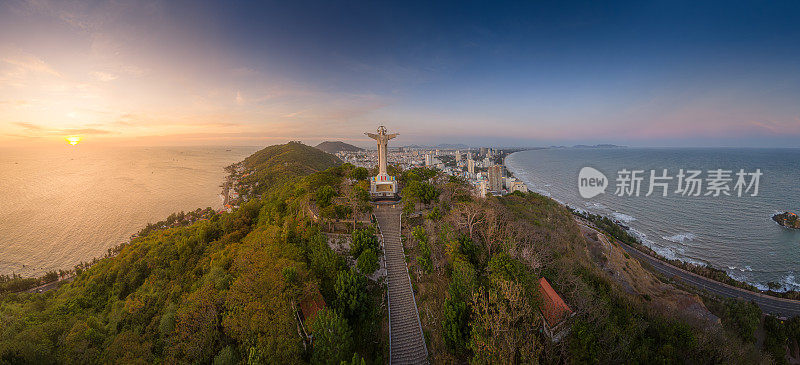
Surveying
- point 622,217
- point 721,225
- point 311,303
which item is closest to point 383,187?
point 311,303

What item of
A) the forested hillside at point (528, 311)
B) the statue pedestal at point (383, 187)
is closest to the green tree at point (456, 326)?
the forested hillside at point (528, 311)

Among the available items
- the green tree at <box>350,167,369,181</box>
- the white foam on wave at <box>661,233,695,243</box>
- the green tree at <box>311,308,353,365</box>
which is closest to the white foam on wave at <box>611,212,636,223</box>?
the white foam on wave at <box>661,233,695,243</box>

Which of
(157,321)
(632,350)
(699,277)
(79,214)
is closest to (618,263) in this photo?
(699,277)

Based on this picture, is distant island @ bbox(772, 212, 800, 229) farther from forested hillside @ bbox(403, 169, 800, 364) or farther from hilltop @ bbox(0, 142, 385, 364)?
hilltop @ bbox(0, 142, 385, 364)

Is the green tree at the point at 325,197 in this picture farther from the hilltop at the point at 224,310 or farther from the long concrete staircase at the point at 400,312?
the long concrete staircase at the point at 400,312

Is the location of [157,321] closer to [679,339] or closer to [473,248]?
[473,248]

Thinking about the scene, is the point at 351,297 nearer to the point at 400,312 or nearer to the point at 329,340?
the point at 329,340
